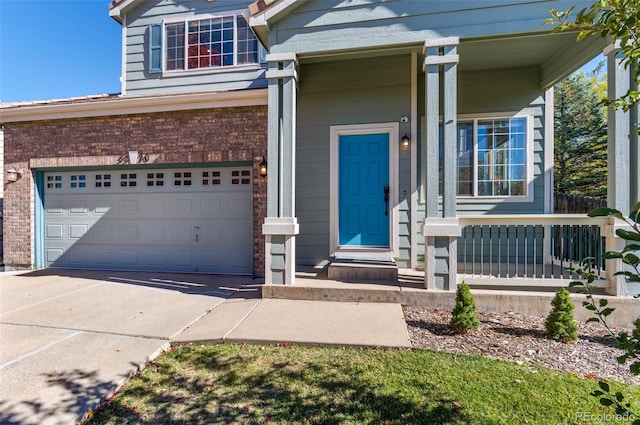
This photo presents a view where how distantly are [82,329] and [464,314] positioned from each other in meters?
4.31

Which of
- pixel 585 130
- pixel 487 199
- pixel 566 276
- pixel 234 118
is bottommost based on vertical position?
pixel 566 276

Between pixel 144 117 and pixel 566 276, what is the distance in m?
7.90

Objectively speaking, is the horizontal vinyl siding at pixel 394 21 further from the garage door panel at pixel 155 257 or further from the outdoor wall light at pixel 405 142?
the garage door panel at pixel 155 257

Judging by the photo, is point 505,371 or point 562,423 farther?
point 505,371

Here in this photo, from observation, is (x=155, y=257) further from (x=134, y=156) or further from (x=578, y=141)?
(x=578, y=141)

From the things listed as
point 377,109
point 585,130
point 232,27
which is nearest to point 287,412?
point 377,109

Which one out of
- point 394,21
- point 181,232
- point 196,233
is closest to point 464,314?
point 394,21

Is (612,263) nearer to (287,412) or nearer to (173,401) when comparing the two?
(287,412)

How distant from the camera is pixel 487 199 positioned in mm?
5836

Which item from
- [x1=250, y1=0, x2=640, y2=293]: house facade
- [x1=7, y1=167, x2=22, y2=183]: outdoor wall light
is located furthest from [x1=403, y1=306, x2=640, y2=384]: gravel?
[x1=7, y1=167, x2=22, y2=183]: outdoor wall light

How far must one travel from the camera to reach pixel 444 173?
4293mm

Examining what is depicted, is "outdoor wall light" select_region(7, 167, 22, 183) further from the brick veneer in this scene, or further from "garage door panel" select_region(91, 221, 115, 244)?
"garage door panel" select_region(91, 221, 115, 244)

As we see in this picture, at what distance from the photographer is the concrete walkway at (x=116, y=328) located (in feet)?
8.38

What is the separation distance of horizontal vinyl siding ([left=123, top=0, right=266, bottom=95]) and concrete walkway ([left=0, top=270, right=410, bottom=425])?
13.8ft
